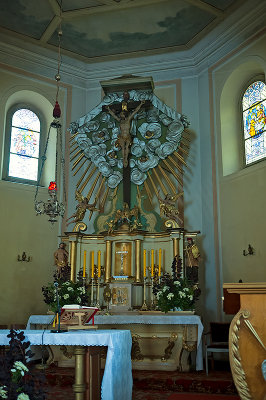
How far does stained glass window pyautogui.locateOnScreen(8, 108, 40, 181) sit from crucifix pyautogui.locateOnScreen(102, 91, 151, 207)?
2169mm

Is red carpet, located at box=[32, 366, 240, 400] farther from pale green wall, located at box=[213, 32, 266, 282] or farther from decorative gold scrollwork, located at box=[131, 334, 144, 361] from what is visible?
pale green wall, located at box=[213, 32, 266, 282]

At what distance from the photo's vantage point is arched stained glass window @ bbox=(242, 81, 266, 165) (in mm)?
10047

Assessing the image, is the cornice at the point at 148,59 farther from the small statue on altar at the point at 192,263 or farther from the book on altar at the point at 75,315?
the book on altar at the point at 75,315

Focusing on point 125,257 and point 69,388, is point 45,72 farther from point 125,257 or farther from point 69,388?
point 69,388

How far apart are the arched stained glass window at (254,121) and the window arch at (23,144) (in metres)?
5.30

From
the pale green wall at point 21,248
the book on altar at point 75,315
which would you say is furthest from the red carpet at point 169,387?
the pale green wall at point 21,248

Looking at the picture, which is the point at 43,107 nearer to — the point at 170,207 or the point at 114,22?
the point at 114,22

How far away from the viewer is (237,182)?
992 cm

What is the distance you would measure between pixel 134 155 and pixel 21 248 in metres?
3.48

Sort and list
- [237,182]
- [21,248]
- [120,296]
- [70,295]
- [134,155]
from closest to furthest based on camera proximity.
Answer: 1. [70,295]
2. [120,296]
3. [237,182]
4. [21,248]
5. [134,155]

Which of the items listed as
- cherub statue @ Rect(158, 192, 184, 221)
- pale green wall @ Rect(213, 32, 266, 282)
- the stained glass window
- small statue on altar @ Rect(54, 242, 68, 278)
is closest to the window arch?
the stained glass window

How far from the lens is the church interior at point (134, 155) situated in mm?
9281

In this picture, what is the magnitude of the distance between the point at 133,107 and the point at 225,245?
399cm

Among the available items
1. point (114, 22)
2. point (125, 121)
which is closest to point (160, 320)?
point (125, 121)
